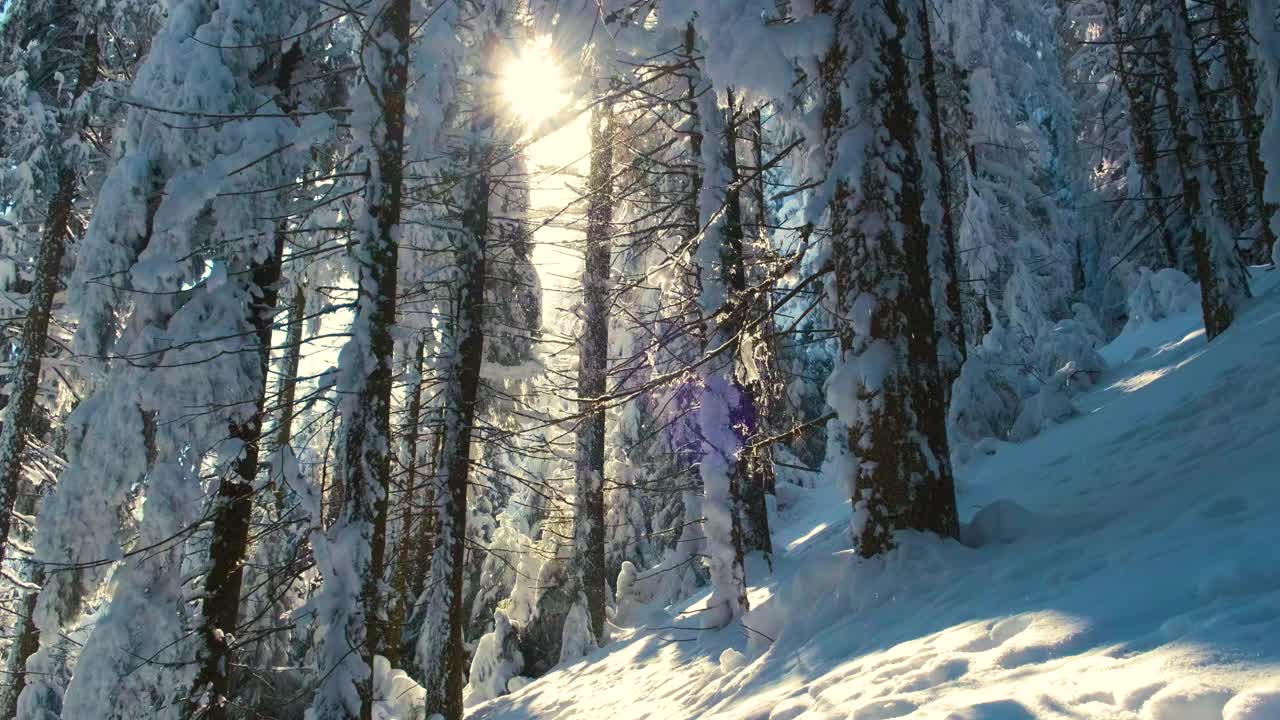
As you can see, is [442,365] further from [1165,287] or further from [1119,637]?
[1165,287]

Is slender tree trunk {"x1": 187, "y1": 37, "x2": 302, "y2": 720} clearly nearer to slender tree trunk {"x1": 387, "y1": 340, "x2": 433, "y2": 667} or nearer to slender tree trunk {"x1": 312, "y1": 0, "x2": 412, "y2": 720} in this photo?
slender tree trunk {"x1": 312, "y1": 0, "x2": 412, "y2": 720}

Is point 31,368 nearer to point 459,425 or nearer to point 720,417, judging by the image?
point 459,425

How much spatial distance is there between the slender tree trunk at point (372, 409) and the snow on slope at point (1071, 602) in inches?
94.3

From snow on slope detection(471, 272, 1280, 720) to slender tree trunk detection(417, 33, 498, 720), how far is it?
4.01ft

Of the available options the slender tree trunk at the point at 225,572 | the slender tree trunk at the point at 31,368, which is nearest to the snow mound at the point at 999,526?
the slender tree trunk at the point at 225,572

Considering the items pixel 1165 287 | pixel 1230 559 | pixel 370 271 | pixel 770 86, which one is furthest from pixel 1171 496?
pixel 1165 287

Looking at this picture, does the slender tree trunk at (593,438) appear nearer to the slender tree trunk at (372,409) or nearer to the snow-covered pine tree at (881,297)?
the slender tree trunk at (372,409)

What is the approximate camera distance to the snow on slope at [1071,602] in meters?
2.82

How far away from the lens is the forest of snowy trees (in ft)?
18.6

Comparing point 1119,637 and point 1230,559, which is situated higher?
point 1230,559

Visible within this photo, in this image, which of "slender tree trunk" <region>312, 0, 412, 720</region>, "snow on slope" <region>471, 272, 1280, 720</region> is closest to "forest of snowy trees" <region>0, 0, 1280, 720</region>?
"slender tree trunk" <region>312, 0, 412, 720</region>

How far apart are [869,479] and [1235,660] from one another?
2.86 meters

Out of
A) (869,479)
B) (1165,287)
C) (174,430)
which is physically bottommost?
(869,479)

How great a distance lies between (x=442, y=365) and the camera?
33.3ft
